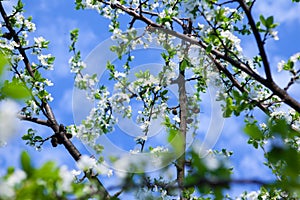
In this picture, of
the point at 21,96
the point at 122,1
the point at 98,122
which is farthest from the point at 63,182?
the point at 122,1

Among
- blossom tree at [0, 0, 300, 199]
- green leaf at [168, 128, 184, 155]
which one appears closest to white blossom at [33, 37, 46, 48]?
blossom tree at [0, 0, 300, 199]

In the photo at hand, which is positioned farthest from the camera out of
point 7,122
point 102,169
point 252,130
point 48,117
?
point 48,117

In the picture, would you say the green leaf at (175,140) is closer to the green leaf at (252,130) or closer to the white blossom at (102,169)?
the green leaf at (252,130)

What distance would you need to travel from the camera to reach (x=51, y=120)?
4.18 meters

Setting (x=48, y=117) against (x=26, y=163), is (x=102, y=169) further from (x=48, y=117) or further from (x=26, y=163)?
(x=48, y=117)

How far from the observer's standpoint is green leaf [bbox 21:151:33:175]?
2.99ft

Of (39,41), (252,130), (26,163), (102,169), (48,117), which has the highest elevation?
(39,41)

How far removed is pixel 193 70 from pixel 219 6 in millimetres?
1606

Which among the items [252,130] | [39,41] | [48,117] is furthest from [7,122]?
[39,41]

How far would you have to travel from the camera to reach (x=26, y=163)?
0.92 m

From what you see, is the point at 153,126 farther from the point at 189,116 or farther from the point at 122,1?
the point at 122,1

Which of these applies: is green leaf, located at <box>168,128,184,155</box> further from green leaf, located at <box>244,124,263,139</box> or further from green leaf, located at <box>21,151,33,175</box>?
green leaf, located at <box>21,151,33,175</box>

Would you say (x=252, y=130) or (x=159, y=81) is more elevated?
(x=159, y=81)

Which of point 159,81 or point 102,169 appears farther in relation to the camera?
point 159,81
